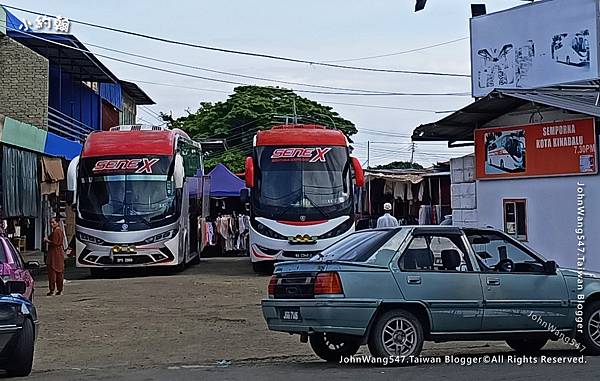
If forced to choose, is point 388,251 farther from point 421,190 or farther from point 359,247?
point 421,190

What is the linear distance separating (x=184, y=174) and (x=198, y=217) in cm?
500

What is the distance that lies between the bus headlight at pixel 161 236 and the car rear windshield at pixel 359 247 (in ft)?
46.5

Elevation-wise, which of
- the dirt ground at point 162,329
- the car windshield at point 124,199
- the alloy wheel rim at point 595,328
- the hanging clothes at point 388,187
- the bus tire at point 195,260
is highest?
the hanging clothes at point 388,187

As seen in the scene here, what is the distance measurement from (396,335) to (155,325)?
6.31m

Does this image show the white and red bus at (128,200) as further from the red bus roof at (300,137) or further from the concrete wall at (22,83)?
the concrete wall at (22,83)

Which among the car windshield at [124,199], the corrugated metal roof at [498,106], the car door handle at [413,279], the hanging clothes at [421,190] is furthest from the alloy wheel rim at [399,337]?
the hanging clothes at [421,190]

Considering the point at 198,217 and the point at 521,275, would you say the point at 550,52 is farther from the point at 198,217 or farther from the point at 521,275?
the point at 521,275

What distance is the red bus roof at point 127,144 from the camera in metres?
25.8

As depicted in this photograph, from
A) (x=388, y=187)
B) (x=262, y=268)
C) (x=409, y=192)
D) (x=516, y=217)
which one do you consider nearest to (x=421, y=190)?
(x=409, y=192)

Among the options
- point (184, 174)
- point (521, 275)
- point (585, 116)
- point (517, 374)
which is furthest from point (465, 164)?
point (517, 374)

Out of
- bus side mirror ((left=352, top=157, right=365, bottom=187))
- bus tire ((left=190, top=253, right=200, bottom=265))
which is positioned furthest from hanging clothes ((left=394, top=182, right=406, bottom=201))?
bus side mirror ((left=352, top=157, right=365, bottom=187))

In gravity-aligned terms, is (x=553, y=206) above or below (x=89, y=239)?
above

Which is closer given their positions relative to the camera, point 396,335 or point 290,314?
point 396,335

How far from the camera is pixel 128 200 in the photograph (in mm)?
25453
